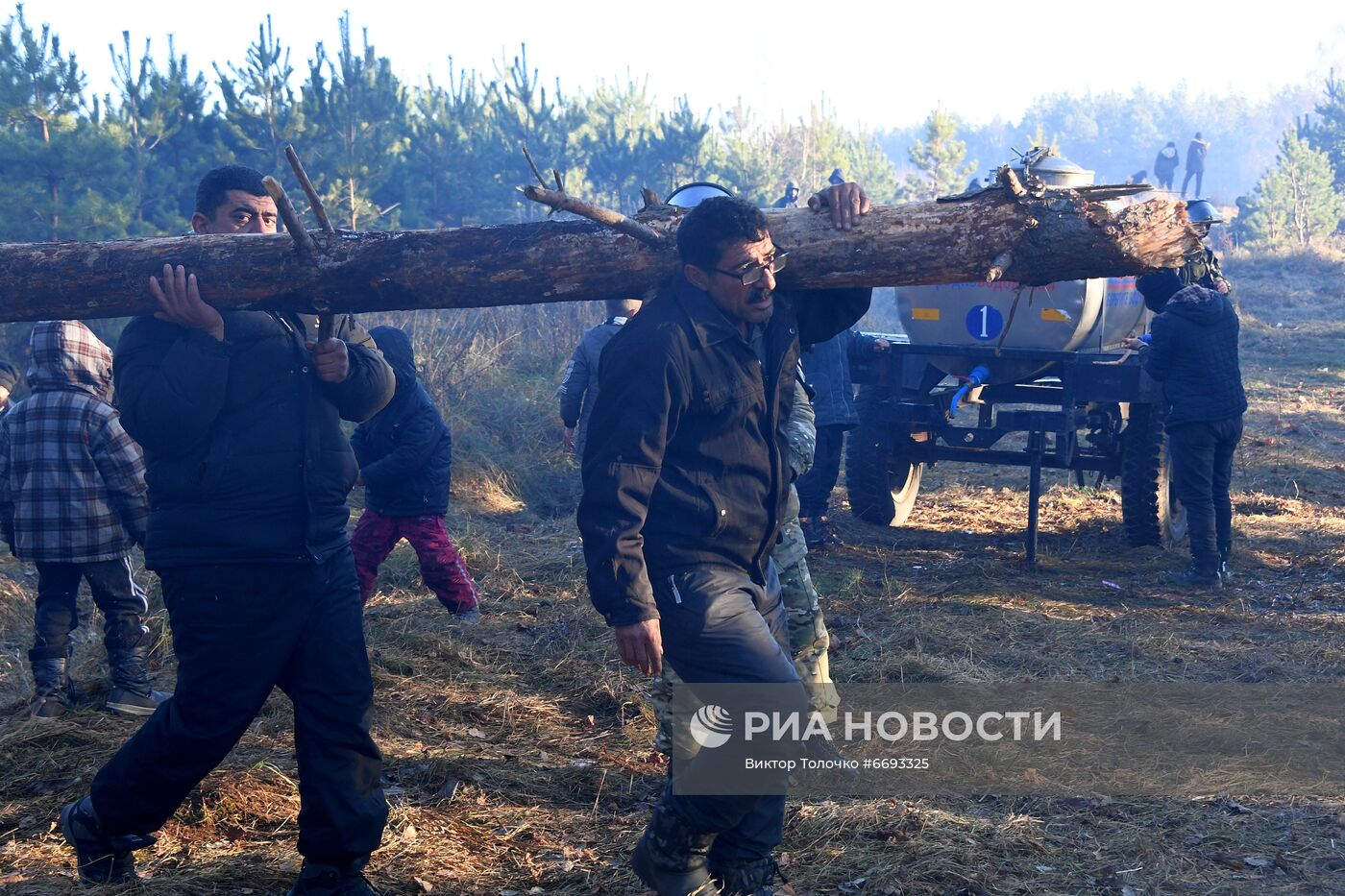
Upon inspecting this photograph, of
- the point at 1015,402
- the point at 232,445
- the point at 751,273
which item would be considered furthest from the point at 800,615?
the point at 1015,402

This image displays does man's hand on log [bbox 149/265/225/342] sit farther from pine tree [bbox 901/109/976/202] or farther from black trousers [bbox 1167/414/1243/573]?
pine tree [bbox 901/109/976/202]

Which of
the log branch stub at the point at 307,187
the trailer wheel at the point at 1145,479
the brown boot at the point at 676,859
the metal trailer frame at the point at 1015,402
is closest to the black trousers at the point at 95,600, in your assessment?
the log branch stub at the point at 307,187

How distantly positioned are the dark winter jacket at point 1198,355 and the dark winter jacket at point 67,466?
5.91 m

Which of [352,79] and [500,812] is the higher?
[352,79]

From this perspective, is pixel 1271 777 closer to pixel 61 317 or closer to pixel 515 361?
pixel 61 317

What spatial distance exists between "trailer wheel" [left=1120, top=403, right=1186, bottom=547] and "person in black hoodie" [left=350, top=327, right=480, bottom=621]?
4.87 metres

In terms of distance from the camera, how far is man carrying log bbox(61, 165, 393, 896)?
3.11 meters

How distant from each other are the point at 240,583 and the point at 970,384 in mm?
5844

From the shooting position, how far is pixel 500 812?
4000mm

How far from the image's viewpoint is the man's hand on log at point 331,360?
3303mm

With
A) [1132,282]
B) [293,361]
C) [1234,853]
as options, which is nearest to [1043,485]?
[1132,282]

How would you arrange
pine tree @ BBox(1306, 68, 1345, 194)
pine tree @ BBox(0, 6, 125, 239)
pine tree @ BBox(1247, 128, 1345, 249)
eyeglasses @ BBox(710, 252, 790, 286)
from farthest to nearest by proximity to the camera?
pine tree @ BBox(1306, 68, 1345, 194), pine tree @ BBox(1247, 128, 1345, 249), pine tree @ BBox(0, 6, 125, 239), eyeglasses @ BBox(710, 252, 790, 286)

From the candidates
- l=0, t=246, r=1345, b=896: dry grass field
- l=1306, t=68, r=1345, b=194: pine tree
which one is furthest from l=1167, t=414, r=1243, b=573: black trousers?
l=1306, t=68, r=1345, b=194: pine tree

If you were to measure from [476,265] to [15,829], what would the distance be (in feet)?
8.12
